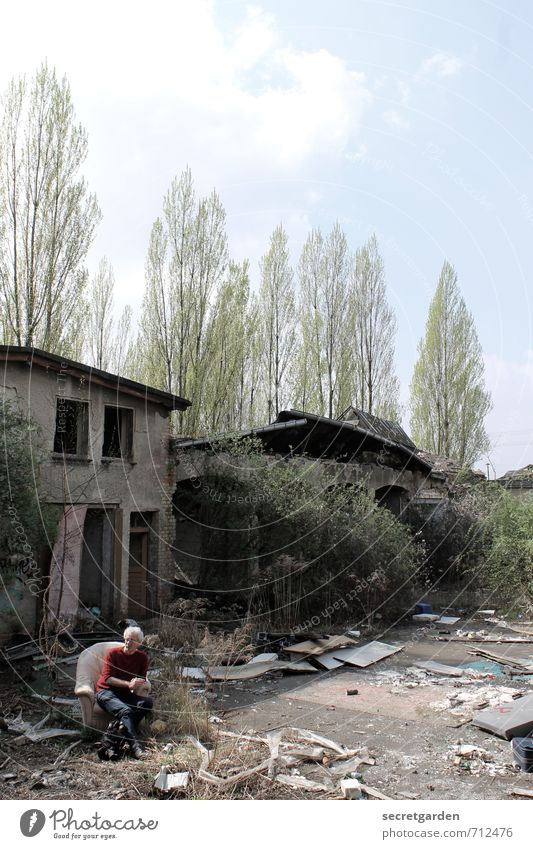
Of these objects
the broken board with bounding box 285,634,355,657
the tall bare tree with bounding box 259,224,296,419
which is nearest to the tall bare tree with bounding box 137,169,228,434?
the tall bare tree with bounding box 259,224,296,419

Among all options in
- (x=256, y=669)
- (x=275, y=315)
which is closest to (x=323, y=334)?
(x=275, y=315)

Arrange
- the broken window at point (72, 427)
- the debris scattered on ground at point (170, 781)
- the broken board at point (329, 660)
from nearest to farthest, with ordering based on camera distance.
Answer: the debris scattered on ground at point (170, 781) → the broken board at point (329, 660) → the broken window at point (72, 427)

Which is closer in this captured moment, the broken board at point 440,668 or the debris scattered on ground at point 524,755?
the debris scattered on ground at point 524,755

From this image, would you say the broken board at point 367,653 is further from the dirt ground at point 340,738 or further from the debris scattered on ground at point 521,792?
the debris scattered on ground at point 521,792

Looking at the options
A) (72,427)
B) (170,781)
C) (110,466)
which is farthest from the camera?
(110,466)

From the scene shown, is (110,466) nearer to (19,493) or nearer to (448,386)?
(19,493)

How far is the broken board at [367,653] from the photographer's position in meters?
10.9

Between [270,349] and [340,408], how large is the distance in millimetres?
3368

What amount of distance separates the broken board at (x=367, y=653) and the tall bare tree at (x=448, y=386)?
34.6 ft

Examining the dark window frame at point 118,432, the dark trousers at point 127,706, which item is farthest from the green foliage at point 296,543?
the dark trousers at point 127,706

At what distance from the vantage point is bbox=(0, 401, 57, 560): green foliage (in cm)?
933

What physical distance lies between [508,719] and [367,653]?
4488 millimetres

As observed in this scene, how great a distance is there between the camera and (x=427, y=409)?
27000mm

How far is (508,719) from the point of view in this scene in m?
7.02
